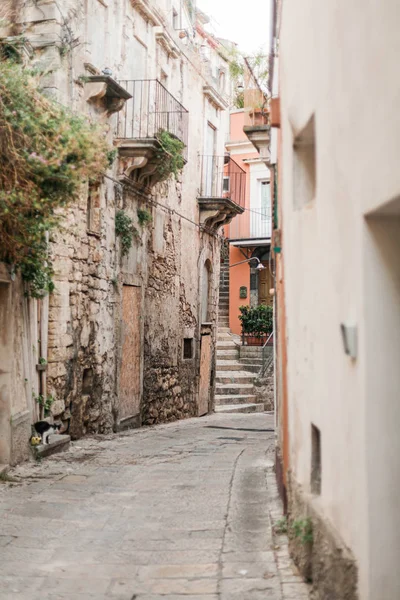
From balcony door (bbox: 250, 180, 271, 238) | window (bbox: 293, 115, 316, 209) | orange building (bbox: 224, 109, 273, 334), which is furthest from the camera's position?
orange building (bbox: 224, 109, 273, 334)

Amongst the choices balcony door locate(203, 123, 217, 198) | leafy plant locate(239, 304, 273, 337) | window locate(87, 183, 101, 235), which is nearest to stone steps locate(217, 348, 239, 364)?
leafy plant locate(239, 304, 273, 337)

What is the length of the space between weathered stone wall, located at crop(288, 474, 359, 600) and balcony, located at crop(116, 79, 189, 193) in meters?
9.11

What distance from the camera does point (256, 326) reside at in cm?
2647

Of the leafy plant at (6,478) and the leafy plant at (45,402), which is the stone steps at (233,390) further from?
the leafy plant at (6,478)

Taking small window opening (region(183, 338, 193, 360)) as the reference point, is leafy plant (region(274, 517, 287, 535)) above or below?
below

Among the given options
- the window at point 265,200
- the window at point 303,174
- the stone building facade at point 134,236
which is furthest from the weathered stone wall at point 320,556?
the window at point 265,200

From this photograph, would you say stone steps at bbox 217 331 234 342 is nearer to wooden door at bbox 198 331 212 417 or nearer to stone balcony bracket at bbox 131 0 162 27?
wooden door at bbox 198 331 212 417

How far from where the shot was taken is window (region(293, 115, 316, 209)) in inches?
228

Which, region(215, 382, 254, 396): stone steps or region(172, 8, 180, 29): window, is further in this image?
Answer: region(215, 382, 254, 396): stone steps

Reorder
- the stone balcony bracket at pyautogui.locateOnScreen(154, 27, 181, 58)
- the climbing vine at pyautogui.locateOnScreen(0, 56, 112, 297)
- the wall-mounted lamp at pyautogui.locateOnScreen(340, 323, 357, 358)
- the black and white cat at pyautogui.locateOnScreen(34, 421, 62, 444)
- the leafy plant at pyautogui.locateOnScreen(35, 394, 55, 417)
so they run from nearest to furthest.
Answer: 1. the wall-mounted lamp at pyautogui.locateOnScreen(340, 323, 357, 358)
2. the climbing vine at pyautogui.locateOnScreen(0, 56, 112, 297)
3. the black and white cat at pyautogui.locateOnScreen(34, 421, 62, 444)
4. the leafy plant at pyautogui.locateOnScreen(35, 394, 55, 417)
5. the stone balcony bracket at pyautogui.locateOnScreen(154, 27, 181, 58)

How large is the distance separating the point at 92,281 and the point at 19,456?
3798 mm

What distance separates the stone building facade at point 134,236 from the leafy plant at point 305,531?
16.2ft

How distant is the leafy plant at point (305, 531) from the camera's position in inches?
201

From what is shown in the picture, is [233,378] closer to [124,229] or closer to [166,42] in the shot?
[166,42]
